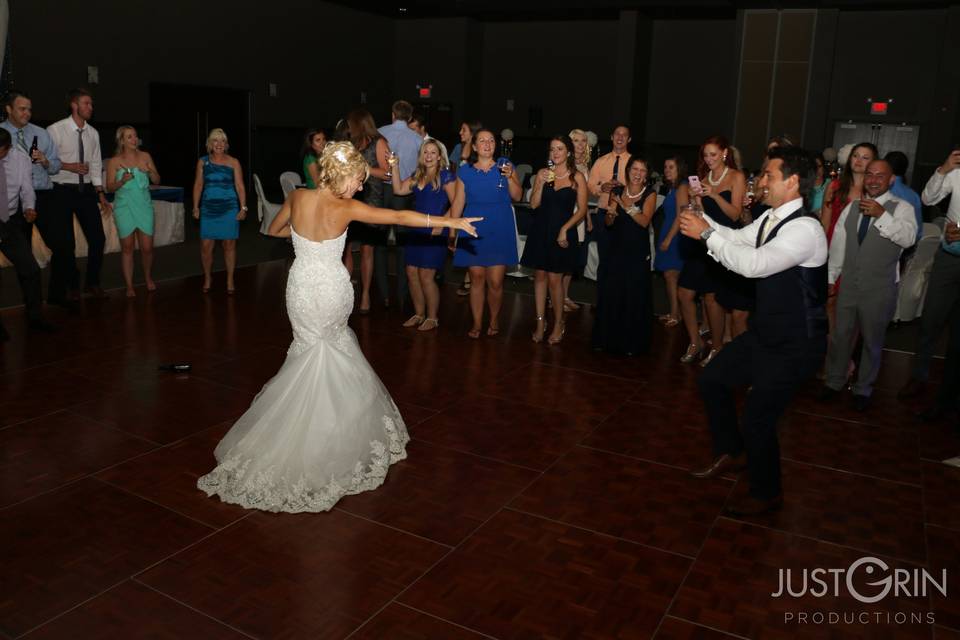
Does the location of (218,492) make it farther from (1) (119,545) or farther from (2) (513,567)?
(2) (513,567)

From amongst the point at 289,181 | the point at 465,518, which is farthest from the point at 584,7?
the point at 465,518

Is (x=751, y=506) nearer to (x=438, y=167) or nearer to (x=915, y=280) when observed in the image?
(x=438, y=167)

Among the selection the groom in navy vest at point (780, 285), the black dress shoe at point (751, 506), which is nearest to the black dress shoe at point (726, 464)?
the black dress shoe at point (751, 506)

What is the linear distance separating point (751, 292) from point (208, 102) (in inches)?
470

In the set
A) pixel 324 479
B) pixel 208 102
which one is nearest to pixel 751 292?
pixel 324 479

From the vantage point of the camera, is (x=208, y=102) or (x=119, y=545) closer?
(x=119, y=545)

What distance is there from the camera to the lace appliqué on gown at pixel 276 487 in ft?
11.1

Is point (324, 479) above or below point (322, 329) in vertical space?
below

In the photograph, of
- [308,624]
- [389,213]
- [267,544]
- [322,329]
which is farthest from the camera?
[322,329]

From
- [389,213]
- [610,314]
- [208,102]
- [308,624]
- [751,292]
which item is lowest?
[308,624]

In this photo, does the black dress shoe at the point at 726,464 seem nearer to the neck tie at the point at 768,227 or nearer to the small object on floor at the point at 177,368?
the neck tie at the point at 768,227

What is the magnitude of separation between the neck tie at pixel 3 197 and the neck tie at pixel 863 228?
558 cm

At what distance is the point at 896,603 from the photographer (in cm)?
291

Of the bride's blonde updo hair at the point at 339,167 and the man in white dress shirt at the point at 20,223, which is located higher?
the bride's blonde updo hair at the point at 339,167
